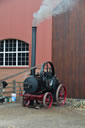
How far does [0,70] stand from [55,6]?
15.8 feet

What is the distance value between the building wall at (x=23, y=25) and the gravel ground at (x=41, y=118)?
4.35 m

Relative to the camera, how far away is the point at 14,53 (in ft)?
41.2

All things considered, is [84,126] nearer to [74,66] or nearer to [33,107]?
[33,107]

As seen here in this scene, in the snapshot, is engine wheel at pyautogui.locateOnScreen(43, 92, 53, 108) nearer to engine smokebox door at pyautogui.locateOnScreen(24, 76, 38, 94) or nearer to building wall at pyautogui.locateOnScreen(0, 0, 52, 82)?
engine smokebox door at pyautogui.locateOnScreen(24, 76, 38, 94)

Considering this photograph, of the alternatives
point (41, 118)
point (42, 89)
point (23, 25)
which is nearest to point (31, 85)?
point (42, 89)

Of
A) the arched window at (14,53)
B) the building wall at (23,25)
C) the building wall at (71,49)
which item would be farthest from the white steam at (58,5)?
the arched window at (14,53)

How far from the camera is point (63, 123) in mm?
6086

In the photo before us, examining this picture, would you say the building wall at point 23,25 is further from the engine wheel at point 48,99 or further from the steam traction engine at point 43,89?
the engine wheel at point 48,99

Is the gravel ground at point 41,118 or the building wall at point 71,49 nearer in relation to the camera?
the gravel ground at point 41,118

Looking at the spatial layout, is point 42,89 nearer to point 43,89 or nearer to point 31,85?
point 43,89

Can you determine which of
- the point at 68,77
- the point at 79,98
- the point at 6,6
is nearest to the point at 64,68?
the point at 68,77

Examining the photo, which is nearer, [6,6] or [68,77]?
[68,77]

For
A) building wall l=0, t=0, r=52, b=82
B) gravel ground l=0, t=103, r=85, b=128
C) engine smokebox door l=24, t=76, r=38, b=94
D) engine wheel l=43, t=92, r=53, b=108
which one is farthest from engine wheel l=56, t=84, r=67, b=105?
building wall l=0, t=0, r=52, b=82

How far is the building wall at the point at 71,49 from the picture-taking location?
433 inches
